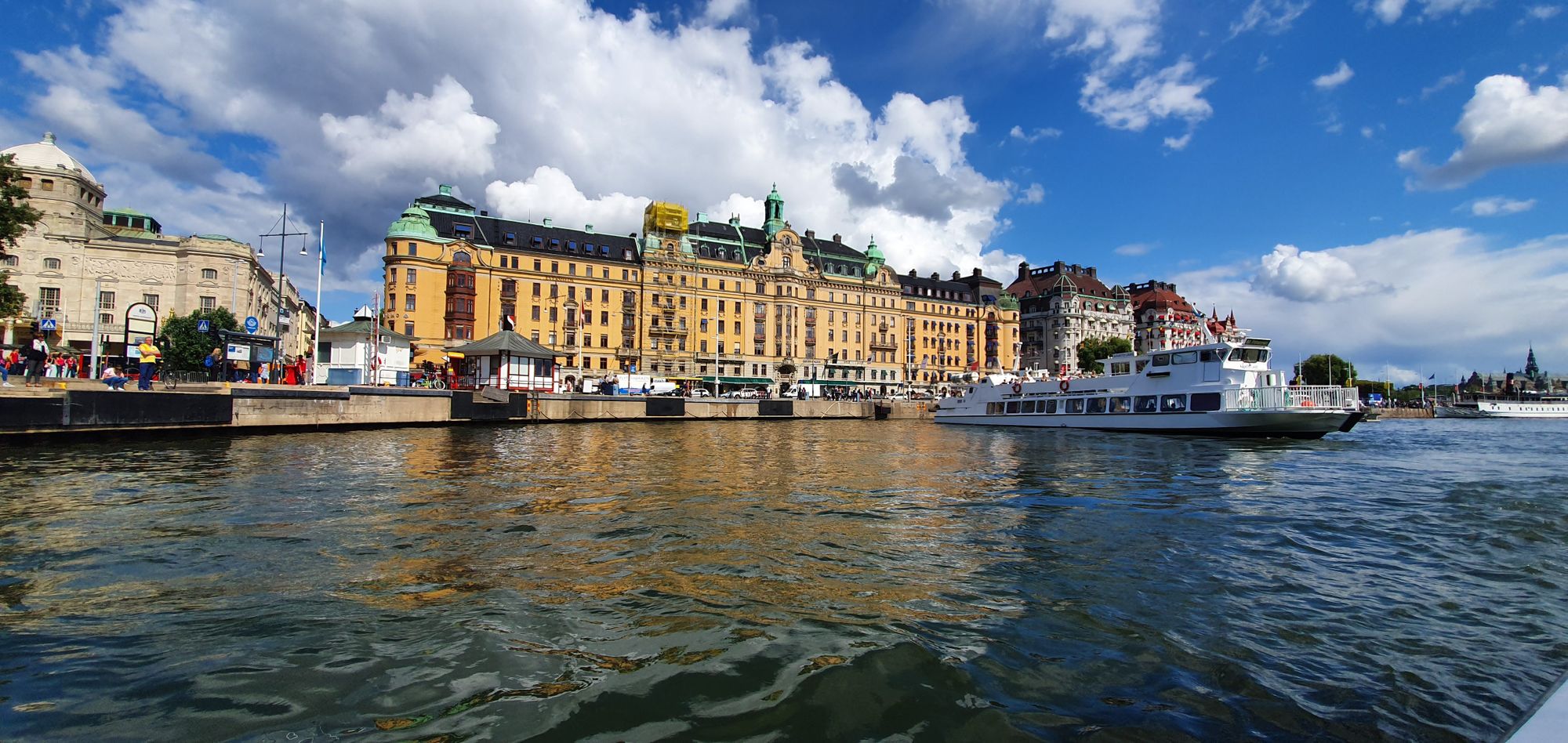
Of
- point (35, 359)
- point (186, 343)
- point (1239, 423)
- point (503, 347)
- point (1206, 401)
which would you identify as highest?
point (186, 343)

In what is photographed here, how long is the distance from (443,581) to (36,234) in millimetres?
84759

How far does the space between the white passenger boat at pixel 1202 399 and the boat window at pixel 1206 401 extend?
0.04m

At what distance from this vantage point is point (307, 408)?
31531 mm

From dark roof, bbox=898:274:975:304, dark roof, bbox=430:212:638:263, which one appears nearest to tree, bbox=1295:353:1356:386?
dark roof, bbox=898:274:975:304

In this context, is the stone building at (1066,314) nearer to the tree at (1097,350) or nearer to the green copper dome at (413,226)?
the tree at (1097,350)

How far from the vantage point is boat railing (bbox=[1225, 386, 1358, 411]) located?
3628 cm

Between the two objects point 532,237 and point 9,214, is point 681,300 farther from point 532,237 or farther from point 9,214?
point 9,214

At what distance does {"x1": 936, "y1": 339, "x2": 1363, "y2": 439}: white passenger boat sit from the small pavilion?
3809cm

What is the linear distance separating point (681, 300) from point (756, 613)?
9168 cm

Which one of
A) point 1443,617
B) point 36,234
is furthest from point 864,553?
point 36,234

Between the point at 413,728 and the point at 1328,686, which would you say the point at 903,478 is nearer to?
the point at 1328,686

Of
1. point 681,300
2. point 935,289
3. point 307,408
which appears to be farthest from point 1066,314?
point 307,408

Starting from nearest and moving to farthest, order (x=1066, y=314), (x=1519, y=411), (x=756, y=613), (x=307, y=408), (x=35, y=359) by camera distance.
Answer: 1. (x=756, y=613)
2. (x=35, y=359)
3. (x=307, y=408)
4. (x=1519, y=411)
5. (x=1066, y=314)

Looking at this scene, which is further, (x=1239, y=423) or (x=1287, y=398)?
(x=1239, y=423)
